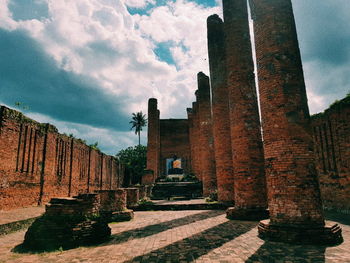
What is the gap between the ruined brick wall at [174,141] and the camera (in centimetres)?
3492

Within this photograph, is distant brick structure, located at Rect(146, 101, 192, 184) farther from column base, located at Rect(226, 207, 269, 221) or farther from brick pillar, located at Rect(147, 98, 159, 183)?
column base, located at Rect(226, 207, 269, 221)

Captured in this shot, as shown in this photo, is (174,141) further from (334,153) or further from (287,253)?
(287,253)

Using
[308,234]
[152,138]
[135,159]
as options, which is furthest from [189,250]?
[135,159]

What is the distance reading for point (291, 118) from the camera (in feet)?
18.1

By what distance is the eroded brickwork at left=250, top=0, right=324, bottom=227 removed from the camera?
514 cm

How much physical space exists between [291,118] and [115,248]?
4.86 metres

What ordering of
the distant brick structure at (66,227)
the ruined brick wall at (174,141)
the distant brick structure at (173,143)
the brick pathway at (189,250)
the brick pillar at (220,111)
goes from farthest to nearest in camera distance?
the ruined brick wall at (174,141) < the distant brick structure at (173,143) < the brick pillar at (220,111) < the distant brick structure at (66,227) < the brick pathway at (189,250)

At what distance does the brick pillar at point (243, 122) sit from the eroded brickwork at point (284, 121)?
8.22 feet

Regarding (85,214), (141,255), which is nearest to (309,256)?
(141,255)

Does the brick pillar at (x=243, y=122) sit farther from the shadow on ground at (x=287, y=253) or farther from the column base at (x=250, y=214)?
the shadow on ground at (x=287, y=253)

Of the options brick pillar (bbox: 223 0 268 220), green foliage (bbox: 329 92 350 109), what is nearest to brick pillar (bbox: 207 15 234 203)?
brick pillar (bbox: 223 0 268 220)

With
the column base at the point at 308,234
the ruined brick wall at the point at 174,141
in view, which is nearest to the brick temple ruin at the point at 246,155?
the column base at the point at 308,234

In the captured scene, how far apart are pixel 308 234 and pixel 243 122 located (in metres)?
4.55

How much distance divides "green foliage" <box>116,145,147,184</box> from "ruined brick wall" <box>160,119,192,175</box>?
181 inches
